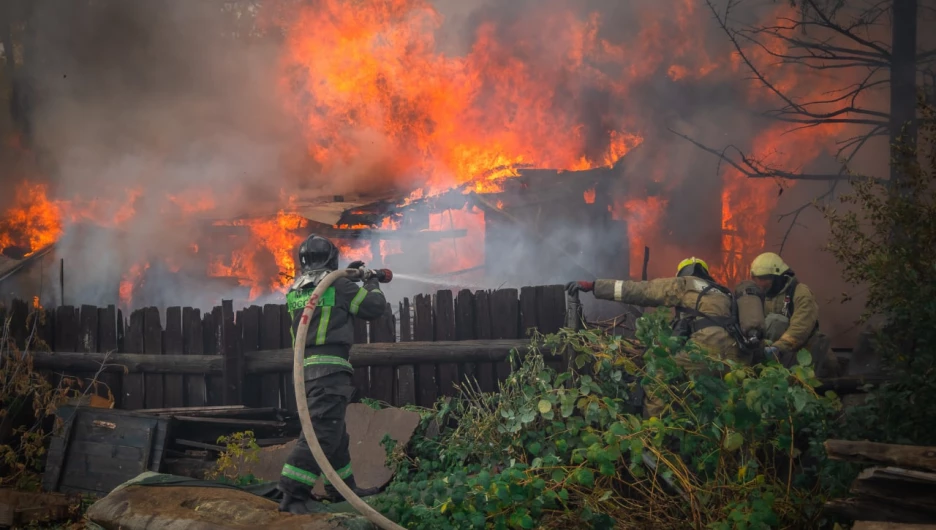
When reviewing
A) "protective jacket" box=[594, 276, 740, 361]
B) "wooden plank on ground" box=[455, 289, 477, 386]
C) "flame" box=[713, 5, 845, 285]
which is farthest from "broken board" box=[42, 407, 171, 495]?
"flame" box=[713, 5, 845, 285]

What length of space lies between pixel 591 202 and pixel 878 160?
4652 millimetres

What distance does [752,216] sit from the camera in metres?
14.1

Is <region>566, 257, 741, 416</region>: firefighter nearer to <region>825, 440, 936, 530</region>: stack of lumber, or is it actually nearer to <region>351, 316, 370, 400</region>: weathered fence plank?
<region>351, 316, 370, 400</region>: weathered fence plank

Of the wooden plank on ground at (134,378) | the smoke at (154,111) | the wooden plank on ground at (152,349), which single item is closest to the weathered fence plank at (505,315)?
the wooden plank on ground at (152,349)

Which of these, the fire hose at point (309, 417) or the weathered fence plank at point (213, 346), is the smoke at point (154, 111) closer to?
the weathered fence plank at point (213, 346)

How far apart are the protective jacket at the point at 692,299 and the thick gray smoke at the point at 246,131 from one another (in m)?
6.99

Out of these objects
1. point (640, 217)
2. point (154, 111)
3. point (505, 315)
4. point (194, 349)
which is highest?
point (154, 111)

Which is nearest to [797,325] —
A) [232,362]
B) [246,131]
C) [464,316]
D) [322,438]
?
[464,316]

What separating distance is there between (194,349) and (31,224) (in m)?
10.3

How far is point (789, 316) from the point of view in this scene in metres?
7.38

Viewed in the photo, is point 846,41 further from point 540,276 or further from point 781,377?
point 781,377

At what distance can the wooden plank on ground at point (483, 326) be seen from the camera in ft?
25.3

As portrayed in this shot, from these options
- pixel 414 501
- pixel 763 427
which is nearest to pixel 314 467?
pixel 414 501

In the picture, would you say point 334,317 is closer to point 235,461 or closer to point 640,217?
point 235,461
